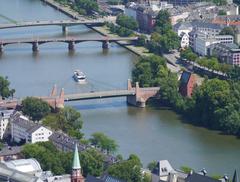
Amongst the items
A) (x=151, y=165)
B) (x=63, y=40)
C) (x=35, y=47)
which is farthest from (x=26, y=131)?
(x=63, y=40)

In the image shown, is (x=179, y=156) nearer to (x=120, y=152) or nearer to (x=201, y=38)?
(x=120, y=152)

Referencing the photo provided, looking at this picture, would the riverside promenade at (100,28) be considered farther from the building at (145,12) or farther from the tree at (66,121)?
the tree at (66,121)

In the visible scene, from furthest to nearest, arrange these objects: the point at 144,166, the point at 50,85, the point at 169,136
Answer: the point at 50,85 → the point at 169,136 → the point at 144,166

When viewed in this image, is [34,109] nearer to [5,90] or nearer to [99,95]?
[5,90]

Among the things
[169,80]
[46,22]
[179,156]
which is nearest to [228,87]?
[169,80]

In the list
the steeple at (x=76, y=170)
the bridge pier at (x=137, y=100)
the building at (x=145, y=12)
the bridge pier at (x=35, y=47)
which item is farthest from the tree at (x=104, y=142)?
the building at (x=145, y=12)
